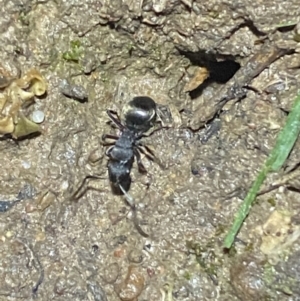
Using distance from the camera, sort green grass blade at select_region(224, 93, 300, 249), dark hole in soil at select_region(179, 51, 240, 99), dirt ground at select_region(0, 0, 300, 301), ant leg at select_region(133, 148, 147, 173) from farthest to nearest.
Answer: ant leg at select_region(133, 148, 147, 173), dark hole in soil at select_region(179, 51, 240, 99), dirt ground at select_region(0, 0, 300, 301), green grass blade at select_region(224, 93, 300, 249)

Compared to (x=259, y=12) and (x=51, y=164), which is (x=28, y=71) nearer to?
(x=51, y=164)

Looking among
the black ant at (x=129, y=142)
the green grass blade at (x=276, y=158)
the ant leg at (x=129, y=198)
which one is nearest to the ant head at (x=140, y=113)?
the black ant at (x=129, y=142)

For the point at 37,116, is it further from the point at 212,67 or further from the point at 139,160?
the point at 212,67

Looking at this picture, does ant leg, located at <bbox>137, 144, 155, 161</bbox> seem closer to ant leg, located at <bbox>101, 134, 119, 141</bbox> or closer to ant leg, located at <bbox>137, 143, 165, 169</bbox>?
ant leg, located at <bbox>137, 143, 165, 169</bbox>

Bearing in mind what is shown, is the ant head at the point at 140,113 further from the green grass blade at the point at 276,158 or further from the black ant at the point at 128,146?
the green grass blade at the point at 276,158

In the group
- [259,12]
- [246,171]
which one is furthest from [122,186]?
[259,12]

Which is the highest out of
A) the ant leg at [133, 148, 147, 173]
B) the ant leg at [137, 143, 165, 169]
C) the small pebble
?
the small pebble

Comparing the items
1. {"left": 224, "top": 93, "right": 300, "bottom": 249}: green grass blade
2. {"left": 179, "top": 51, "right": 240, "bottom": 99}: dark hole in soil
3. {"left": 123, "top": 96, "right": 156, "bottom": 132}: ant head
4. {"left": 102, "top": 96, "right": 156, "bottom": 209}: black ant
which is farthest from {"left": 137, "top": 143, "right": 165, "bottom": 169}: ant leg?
{"left": 224, "top": 93, "right": 300, "bottom": 249}: green grass blade
